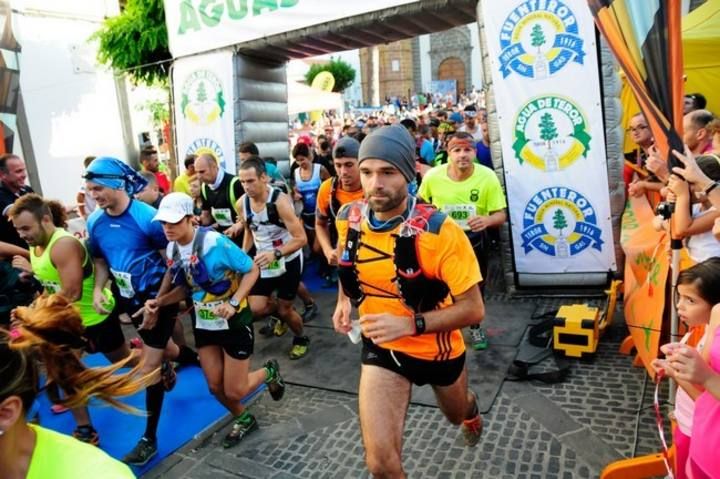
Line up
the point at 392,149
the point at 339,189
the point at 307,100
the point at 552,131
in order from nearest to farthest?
1. the point at 392,149
2. the point at 339,189
3. the point at 552,131
4. the point at 307,100

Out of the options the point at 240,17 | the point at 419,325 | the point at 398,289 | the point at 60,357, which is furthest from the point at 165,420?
the point at 240,17

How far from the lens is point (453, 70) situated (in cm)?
4991

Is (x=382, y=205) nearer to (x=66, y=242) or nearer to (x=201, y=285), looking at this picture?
(x=201, y=285)

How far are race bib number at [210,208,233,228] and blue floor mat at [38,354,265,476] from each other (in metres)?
1.77

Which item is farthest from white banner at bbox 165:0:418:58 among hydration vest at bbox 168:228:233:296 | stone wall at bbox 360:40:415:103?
stone wall at bbox 360:40:415:103

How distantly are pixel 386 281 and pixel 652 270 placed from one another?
7.85ft

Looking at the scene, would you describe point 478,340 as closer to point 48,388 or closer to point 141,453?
point 141,453

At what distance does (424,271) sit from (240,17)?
634 centimetres

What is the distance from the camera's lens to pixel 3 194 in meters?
5.37

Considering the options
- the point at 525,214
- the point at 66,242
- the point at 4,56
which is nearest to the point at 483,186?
the point at 525,214

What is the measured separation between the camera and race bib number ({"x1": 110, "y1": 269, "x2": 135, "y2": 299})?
13.5 ft

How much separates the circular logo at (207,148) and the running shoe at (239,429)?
16.8 feet

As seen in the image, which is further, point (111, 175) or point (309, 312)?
point (309, 312)

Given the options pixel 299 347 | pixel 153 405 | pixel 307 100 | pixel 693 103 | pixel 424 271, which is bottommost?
pixel 299 347
